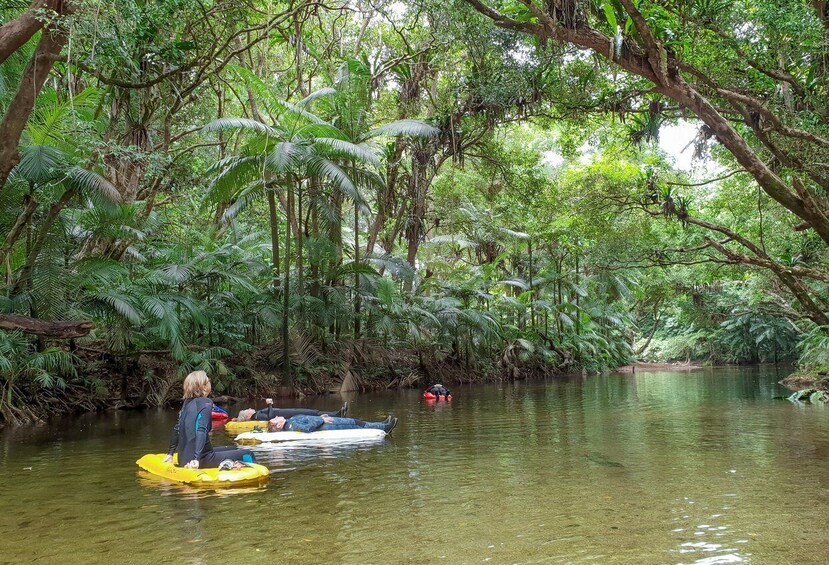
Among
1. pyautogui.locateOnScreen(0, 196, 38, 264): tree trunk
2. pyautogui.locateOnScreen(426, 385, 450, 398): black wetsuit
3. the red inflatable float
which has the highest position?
pyautogui.locateOnScreen(0, 196, 38, 264): tree trunk

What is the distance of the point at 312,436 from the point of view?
983cm

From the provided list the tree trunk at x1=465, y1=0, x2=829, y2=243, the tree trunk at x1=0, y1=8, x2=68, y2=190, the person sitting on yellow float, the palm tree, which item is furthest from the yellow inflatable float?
→ the palm tree

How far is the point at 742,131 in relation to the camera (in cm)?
1330

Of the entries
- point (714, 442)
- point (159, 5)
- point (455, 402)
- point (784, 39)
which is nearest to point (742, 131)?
point (784, 39)

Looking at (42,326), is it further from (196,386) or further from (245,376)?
(245,376)

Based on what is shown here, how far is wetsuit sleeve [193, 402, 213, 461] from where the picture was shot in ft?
21.6

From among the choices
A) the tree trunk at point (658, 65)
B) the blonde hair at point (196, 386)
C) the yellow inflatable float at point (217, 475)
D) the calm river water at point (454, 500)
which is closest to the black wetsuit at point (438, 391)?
the calm river water at point (454, 500)

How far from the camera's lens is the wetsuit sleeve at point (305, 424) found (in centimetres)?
1002

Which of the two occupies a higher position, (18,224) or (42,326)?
(18,224)

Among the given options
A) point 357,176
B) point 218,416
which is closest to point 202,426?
point 218,416

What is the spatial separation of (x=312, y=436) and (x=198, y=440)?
3205 mm

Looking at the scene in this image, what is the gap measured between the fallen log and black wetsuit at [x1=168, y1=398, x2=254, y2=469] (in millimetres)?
3050

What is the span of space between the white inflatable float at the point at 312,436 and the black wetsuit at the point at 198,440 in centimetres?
266

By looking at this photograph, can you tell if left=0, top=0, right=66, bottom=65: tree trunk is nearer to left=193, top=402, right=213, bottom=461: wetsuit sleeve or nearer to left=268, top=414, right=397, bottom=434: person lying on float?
left=193, top=402, right=213, bottom=461: wetsuit sleeve
